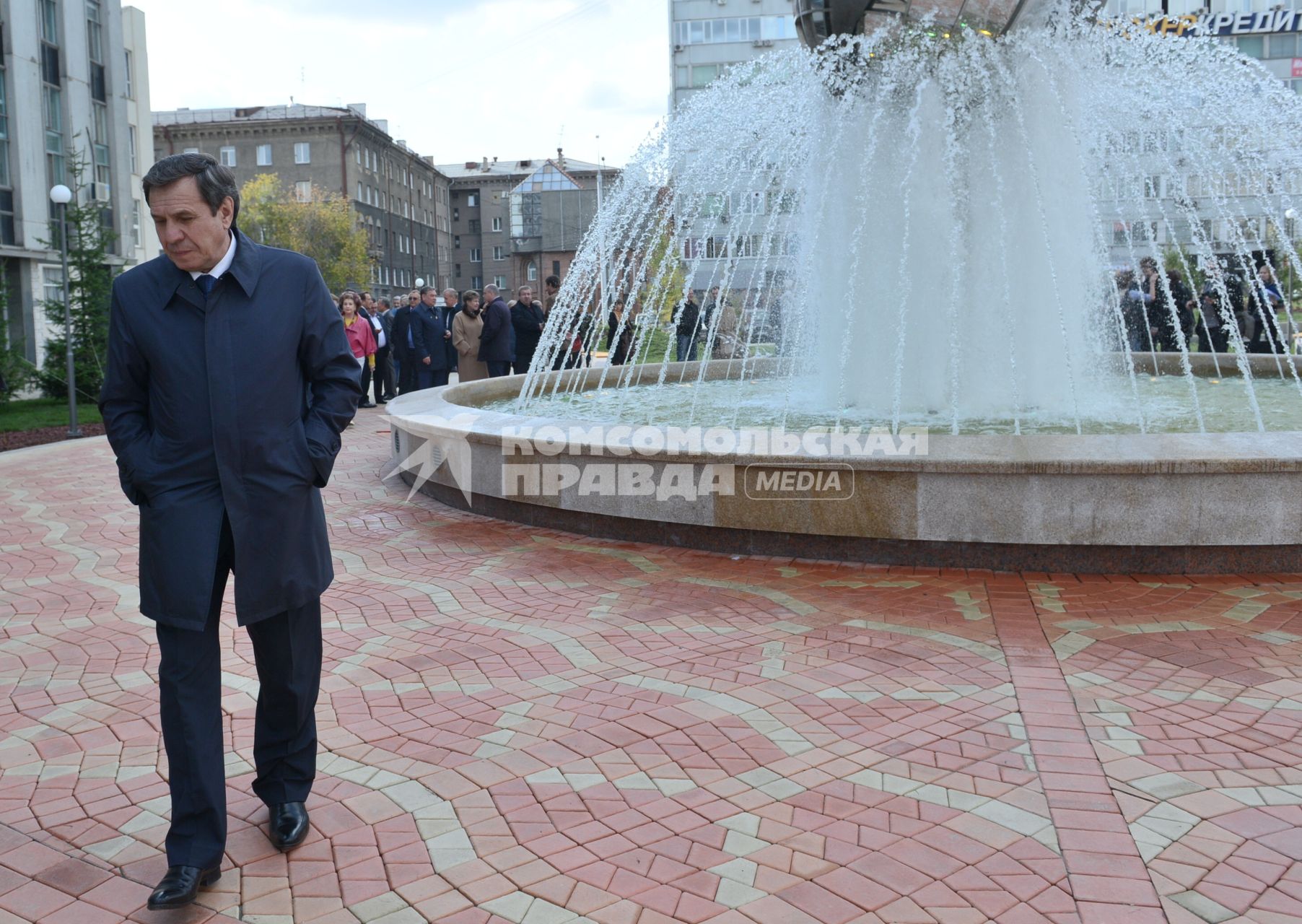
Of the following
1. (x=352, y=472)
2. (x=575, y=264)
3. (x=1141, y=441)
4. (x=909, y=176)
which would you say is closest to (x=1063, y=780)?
(x=1141, y=441)

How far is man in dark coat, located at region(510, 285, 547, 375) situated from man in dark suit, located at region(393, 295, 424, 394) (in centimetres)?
135

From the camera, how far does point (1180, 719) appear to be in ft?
12.5

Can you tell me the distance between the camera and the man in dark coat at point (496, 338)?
1391cm

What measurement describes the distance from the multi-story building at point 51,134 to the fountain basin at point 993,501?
2237 centimetres

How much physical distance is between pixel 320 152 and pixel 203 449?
7312 centimetres

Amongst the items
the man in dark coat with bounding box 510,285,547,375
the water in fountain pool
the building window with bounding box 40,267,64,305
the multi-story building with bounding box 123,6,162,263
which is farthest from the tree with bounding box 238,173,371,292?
the water in fountain pool

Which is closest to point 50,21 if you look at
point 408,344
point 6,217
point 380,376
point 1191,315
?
point 6,217

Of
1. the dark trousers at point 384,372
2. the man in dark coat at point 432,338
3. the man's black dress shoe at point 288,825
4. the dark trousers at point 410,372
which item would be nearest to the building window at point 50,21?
the dark trousers at point 384,372

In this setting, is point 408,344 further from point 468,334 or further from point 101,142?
point 101,142

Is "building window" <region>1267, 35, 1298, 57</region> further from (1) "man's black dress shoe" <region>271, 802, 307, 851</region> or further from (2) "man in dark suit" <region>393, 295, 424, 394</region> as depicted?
(1) "man's black dress shoe" <region>271, 802, 307, 851</region>

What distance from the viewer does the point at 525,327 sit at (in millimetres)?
15727

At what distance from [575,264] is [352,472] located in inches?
188

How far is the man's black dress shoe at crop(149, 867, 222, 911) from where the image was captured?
2.71 m
